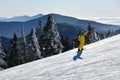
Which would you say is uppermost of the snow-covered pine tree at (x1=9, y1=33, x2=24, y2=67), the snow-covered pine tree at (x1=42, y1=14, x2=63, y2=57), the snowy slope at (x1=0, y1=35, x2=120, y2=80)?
the snowy slope at (x1=0, y1=35, x2=120, y2=80)

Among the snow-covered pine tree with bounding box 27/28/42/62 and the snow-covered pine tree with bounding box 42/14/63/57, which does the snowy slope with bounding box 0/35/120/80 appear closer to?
the snow-covered pine tree with bounding box 42/14/63/57

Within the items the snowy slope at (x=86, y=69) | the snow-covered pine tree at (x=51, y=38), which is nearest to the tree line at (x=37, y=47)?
the snow-covered pine tree at (x=51, y=38)

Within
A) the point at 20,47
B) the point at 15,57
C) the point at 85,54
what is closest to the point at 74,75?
the point at 85,54

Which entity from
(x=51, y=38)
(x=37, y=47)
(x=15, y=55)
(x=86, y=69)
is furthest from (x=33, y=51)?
(x=86, y=69)

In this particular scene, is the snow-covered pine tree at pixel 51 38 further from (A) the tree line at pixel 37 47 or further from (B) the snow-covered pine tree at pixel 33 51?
(B) the snow-covered pine tree at pixel 33 51

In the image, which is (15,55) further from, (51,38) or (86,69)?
(86,69)

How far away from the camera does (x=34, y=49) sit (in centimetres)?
7369

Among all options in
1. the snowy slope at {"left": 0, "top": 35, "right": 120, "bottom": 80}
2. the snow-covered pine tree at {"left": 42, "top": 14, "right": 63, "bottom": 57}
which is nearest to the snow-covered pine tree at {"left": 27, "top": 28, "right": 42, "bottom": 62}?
the snow-covered pine tree at {"left": 42, "top": 14, "right": 63, "bottom": 57}

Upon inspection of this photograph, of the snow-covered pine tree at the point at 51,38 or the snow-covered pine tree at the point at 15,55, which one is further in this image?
the snow-covered pine tree at the point at 15,55

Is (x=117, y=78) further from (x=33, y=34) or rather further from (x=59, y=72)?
(x=33, y=34)

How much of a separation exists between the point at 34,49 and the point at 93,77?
60286 mm

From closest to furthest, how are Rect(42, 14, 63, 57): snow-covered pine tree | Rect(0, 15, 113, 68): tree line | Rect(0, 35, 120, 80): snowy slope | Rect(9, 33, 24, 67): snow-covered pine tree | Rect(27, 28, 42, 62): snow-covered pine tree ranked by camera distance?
Rect(0, 35, 120, 80): snowy slope < Rect(42, 14, 63, 57): snow-covered pine tree < Rect(0, 15, 113, 68): tree line < Rect(9, 33, 24, 67): snow-covered pine tree < Rect(27, 28, 42, 62): snow-covered pine tree

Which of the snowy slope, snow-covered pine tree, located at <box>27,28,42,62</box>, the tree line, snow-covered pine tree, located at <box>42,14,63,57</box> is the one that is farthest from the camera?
snow-covered pine tree, located at <box>27,28,42,62</box>

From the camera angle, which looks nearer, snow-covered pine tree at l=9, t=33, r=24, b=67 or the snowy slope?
the snowy slope
